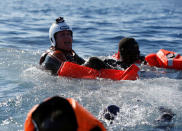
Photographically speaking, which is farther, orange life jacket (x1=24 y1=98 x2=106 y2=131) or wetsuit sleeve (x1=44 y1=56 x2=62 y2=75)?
wetsuit sleeve (x1=44 y1=56 x2=62 y2=75)

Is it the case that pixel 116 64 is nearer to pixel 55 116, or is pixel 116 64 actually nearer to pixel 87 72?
pixel 87 72

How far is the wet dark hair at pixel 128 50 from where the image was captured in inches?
241

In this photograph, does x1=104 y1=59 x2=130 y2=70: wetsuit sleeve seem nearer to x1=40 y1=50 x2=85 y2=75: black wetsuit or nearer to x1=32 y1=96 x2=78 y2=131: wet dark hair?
x1=40 y1=50 x2=85 y2=75: black wetsuit

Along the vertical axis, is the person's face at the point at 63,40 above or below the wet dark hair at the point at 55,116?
below

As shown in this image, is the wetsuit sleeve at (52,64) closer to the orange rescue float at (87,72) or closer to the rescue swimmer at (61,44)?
the rescue swimmer at (61,44)

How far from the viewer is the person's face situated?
247 inches

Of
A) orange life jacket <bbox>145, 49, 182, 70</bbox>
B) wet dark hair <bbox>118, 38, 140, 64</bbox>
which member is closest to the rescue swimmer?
wet dark hair <bbox>118, 38, 140, 64</bbox>

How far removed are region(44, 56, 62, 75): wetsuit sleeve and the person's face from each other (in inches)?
17.7

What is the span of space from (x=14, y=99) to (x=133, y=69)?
2156 millimetres

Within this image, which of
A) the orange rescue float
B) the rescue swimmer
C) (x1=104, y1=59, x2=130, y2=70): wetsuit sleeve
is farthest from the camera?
(x1=104, y1=59, x2=130, y2=70): wetsuit sleeve

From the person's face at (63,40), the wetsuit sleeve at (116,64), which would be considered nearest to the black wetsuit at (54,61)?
the person's face at (63,40)

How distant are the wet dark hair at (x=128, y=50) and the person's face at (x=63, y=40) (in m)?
1.04

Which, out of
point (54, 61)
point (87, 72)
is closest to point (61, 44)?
point (54, 61)

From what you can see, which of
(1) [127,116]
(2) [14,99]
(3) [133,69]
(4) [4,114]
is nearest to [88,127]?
(1) [127,116]
